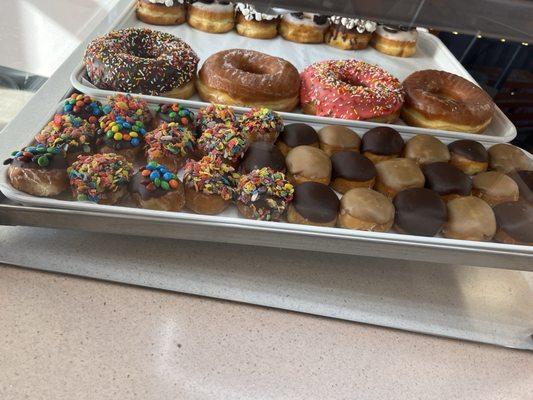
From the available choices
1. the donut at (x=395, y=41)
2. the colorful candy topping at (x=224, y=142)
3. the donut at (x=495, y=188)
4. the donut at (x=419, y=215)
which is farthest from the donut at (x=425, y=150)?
the donut at (x=395, y=41)

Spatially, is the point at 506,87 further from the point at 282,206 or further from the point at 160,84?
the point at 160,84

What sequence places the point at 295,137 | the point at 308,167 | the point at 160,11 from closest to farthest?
1. the point at 308,167
2. the point at 295,137
3. the point at 160,11

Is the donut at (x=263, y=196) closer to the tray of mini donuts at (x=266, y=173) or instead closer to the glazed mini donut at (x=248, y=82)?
the tray of mini donuts at (x=266, y=173)

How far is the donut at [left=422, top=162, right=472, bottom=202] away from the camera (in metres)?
1.38

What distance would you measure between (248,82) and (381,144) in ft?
1.59

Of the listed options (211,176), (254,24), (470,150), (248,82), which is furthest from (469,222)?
(254,24)

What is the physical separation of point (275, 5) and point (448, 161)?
85 cm

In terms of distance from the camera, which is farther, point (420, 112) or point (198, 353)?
point (420, 112)

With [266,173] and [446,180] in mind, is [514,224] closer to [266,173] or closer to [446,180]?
A: [446,180]

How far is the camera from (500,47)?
1.15 m

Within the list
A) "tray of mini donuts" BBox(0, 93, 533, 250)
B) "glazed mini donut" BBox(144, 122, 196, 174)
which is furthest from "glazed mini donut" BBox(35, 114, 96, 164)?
"glazed mini donut" BBox(144, 122, 196, 174)

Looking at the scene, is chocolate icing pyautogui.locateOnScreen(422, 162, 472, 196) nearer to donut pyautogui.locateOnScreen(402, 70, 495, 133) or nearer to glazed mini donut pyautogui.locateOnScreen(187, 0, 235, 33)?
donut pyautogui.locateOnScreen(402, 70, 495, 133)

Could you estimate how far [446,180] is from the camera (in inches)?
54.8

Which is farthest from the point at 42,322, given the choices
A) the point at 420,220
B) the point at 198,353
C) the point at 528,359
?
the point at 528,359
